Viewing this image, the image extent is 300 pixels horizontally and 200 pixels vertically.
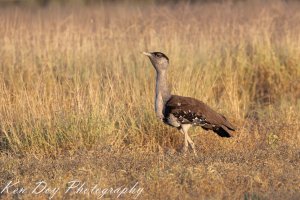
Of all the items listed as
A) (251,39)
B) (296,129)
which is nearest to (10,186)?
(296,129)

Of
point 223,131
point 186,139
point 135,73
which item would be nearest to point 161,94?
point 186,139

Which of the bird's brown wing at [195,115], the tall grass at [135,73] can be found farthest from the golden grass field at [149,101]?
the bird's brown wing at [195,115]

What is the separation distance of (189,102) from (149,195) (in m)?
2.05

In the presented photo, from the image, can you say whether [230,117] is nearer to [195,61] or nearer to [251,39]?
[195,61]

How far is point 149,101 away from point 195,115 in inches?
54.4

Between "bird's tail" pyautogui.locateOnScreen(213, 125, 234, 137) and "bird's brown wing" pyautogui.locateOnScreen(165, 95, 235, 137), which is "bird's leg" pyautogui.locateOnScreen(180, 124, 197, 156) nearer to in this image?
"bird's brown wing" pyautogui.locateOnScreen(165, 95, 235, 137)

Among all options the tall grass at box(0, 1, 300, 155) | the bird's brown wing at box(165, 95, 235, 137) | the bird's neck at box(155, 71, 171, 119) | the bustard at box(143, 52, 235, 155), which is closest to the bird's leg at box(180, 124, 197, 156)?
the bustard at box(143, 52, 235, 155)

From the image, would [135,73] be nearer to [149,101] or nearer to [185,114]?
[149,101]

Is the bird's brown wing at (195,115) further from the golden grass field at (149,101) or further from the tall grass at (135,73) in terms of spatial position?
the tall grass at (135,73)

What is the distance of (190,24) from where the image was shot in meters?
14.0

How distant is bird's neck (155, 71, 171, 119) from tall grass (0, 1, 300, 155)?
2.28 ft

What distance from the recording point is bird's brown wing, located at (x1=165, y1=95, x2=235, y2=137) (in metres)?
8.29

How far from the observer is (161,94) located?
8539 millimetres

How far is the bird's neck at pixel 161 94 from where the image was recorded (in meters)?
8.38
